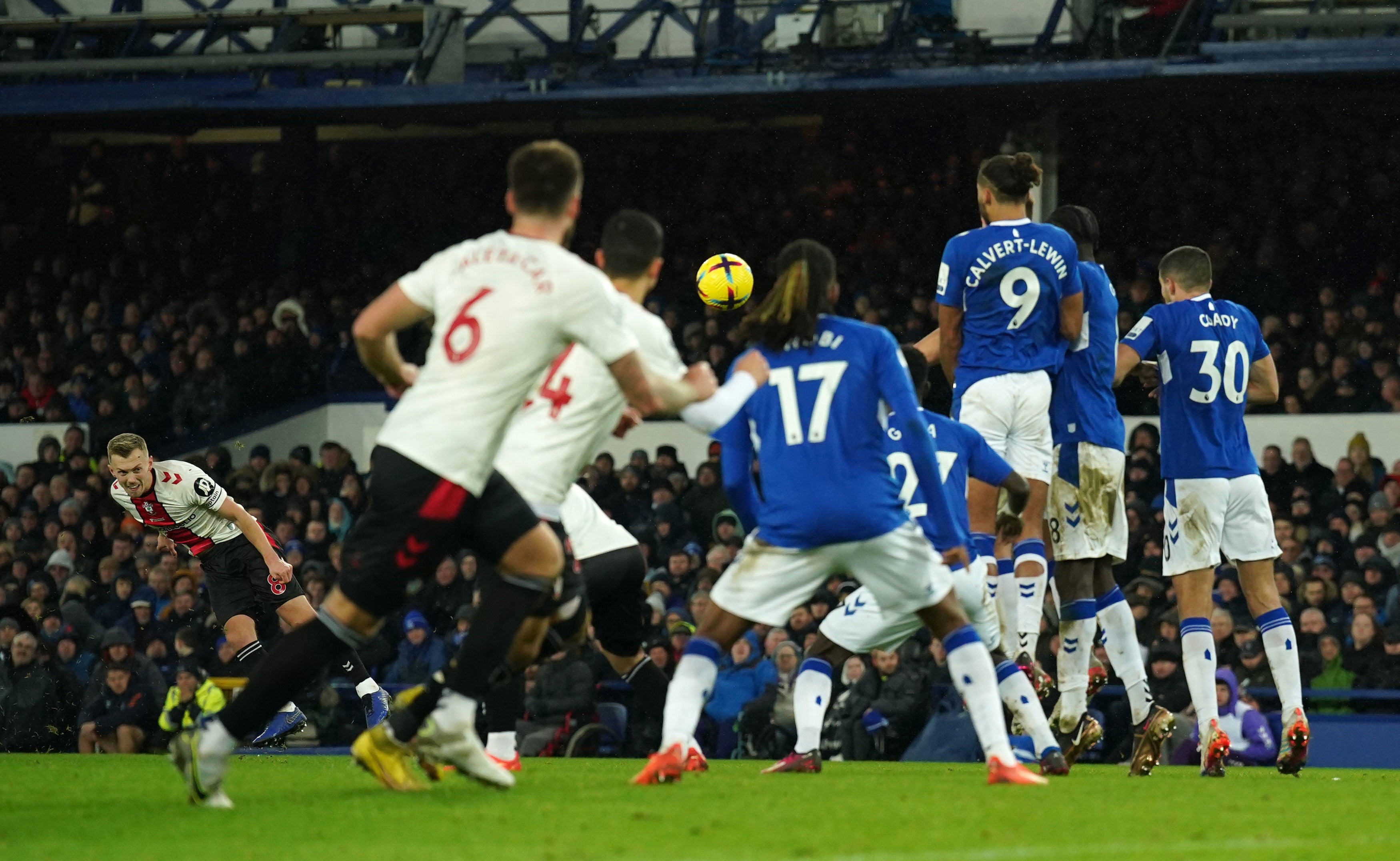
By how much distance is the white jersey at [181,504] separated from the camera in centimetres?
1169

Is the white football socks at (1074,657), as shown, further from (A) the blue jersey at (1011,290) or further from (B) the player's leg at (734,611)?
(B) the player's leg at (734,611)

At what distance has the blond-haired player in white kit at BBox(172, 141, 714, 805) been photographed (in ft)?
20.6

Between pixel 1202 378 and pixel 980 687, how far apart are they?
3.12m

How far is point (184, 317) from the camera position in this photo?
24.5 meters

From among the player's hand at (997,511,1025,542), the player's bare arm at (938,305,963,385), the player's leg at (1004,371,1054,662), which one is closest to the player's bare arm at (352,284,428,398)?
the player's hand at (997,511,1025,542)

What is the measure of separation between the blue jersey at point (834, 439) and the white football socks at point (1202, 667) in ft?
9.22

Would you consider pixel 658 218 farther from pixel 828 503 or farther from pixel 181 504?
pixel 828 503

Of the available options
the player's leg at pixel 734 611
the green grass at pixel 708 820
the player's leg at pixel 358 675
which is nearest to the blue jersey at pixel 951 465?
the player's leg at pixel 734 611

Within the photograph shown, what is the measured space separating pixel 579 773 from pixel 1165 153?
53.4 feet

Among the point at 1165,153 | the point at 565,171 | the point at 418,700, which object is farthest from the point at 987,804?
the point at 1165,153

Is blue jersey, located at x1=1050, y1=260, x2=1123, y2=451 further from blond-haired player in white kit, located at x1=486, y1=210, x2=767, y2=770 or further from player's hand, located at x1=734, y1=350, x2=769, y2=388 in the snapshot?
player's hand, located at x1=734, y1=350, x2=769, y2=388

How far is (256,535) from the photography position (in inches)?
452

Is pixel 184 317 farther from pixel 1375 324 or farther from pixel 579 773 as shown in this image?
pixel 579 773

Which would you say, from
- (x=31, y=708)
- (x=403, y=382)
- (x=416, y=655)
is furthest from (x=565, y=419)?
(x=31, y=708)
